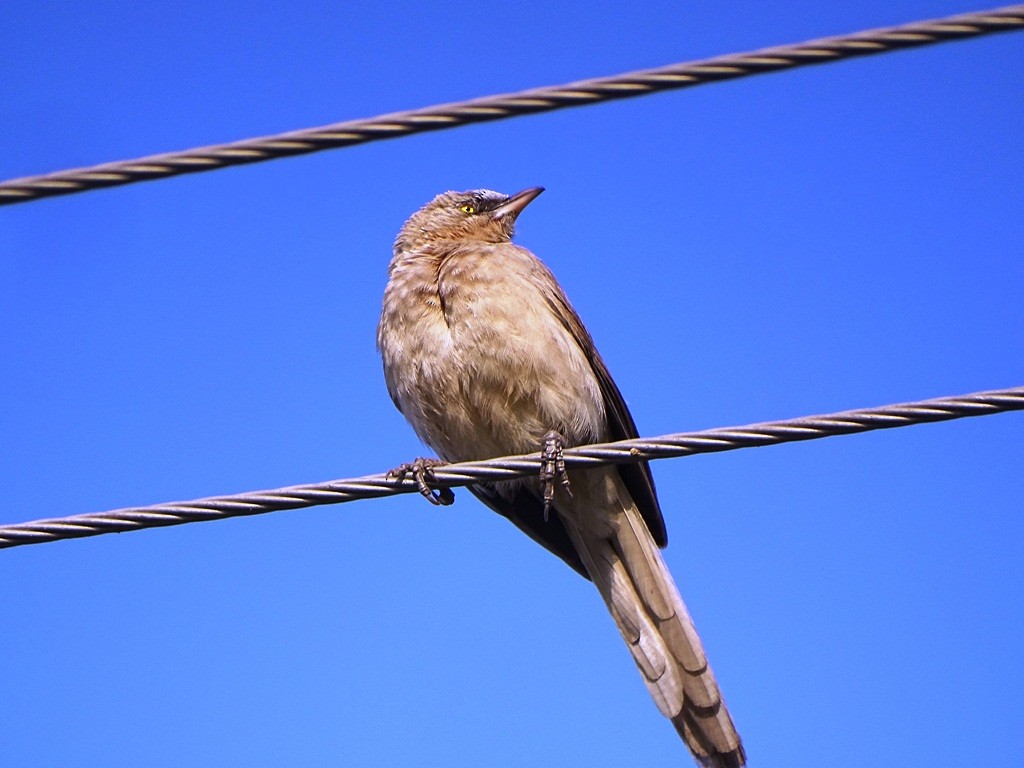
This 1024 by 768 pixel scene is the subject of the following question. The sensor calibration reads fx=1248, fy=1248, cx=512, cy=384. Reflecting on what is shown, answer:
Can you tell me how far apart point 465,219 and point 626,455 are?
389 cm

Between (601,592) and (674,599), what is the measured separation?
15.5 inches

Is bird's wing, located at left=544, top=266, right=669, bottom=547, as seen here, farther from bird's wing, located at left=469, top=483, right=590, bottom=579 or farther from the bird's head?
the bird's head

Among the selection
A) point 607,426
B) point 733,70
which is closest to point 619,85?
point 733,70

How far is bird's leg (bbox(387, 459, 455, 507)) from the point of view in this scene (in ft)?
17.2

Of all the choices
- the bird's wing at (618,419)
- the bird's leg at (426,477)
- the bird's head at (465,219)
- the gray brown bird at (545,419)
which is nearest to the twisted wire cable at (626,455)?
the bird's leg at (426,477)

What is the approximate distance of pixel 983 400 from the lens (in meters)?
3.79

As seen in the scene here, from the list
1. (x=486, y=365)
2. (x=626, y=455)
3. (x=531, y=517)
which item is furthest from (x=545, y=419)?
(x=626, y=455)

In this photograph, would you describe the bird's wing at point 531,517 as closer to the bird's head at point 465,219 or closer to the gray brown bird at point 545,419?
the gray brown bird at point 545,419

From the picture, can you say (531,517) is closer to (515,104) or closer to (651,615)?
(651,615)

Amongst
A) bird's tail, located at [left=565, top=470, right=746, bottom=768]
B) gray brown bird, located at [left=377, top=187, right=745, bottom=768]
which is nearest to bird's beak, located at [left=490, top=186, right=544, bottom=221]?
gray brown bird, located at [left=377, top=187, right=745, bottom=768]

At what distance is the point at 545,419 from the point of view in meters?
6.26

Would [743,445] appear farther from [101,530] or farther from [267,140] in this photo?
[101,530]

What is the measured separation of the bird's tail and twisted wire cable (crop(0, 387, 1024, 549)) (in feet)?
6.42

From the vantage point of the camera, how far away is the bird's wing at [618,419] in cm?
648
